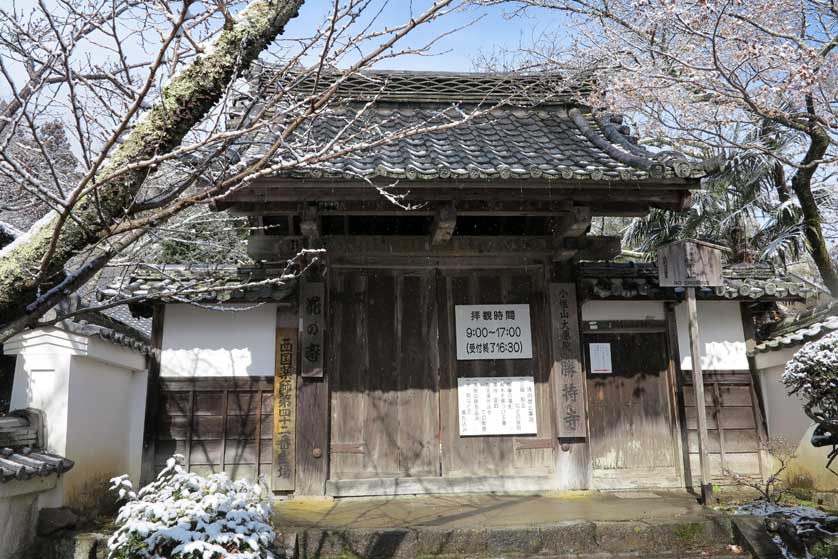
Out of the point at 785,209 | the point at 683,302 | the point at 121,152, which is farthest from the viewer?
the point at 785,209

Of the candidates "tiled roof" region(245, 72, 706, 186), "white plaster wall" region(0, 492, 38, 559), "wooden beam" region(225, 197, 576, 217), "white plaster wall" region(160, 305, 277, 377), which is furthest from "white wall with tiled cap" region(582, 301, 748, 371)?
"white plaster wall" region(0, 492, 38, 559)

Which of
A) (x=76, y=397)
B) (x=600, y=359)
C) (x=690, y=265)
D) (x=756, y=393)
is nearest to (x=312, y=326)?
(x=76, y=397)

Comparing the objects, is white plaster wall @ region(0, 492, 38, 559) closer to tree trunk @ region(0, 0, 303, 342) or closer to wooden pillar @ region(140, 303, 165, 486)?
wooden pillar @ region(140, 303, 165, 486)

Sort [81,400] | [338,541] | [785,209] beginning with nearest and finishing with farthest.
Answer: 1. [338,541]
2. [81,400]
3. [785,209]

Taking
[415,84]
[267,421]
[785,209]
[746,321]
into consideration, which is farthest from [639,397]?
[785,209]

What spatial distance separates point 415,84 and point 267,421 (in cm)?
503

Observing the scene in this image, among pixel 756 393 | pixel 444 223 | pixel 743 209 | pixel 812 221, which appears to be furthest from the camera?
pixel 743 209

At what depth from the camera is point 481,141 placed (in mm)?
7375

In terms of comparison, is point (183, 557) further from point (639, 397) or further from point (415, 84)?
point (415, 84)

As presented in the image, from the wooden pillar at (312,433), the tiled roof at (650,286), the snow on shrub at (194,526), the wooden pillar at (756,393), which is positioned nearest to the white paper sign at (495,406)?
the tiled roof at (650,286)

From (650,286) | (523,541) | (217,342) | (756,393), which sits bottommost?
(523,541)

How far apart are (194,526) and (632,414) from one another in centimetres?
519

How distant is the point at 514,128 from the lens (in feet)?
26.5

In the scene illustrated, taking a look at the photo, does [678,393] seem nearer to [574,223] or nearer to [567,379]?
[567,379]
